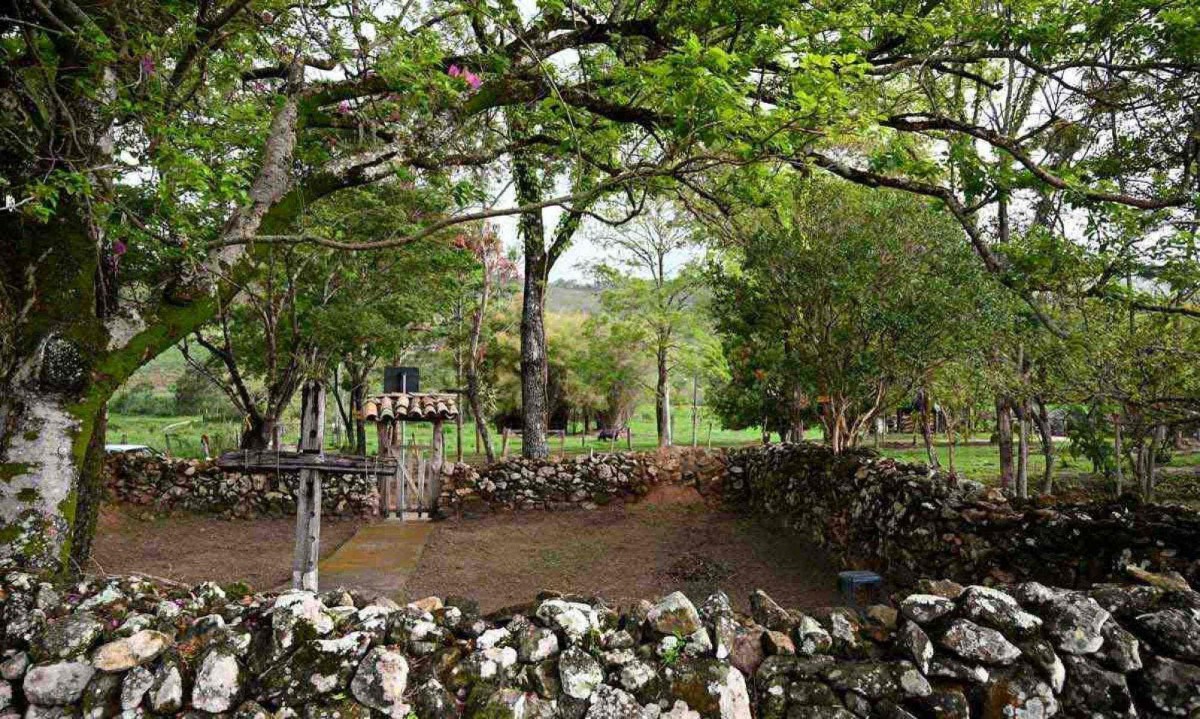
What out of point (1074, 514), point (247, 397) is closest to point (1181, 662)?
point (1074, 514)

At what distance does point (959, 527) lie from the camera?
262 inches

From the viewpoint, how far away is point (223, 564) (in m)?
9.95

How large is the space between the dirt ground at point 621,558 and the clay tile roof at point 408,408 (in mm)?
2219

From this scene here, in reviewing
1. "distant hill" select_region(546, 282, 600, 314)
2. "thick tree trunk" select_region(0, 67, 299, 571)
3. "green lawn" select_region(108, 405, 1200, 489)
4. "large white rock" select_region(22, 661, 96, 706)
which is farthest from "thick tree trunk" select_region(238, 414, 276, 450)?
"green lawn" select_region(108, 405, 1200, 489)

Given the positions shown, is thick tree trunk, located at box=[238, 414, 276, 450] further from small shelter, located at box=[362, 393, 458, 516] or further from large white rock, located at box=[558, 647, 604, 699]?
large white rock, located at box=[558, 647, 604, 699]

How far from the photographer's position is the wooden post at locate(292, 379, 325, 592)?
24.1 ft

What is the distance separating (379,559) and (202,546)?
3485 millimetres

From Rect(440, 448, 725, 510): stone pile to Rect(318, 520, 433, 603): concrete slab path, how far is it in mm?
1194

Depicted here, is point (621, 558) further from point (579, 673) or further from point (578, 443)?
point (578, 443)

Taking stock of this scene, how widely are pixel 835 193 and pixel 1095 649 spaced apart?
6912 millimetres

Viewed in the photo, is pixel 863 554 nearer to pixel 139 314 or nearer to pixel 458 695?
pixel 458 695

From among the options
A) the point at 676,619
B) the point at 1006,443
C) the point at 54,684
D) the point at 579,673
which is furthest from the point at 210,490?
the point at 1006,443

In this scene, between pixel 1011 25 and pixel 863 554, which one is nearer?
pixel 1011 25

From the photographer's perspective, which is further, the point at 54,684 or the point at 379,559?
Result: the point at 379,559
